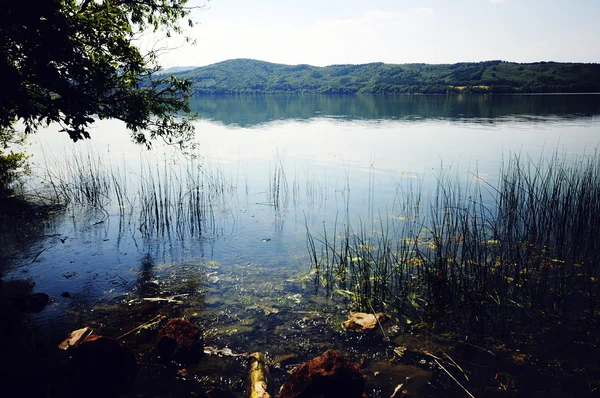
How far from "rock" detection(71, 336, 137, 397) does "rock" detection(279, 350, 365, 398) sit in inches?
80.1

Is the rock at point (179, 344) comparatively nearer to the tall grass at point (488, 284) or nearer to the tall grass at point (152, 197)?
the tall grass at point (488, 284)

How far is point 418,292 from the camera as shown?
6.98 metres

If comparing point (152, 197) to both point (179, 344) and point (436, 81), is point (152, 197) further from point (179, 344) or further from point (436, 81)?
point (436, 81)

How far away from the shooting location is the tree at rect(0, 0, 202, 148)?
20.7ft

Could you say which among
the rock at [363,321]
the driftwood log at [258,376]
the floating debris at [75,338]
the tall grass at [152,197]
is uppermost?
the tall grass at [152,197]

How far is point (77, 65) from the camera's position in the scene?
7547 mm

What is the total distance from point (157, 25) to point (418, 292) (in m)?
11.0

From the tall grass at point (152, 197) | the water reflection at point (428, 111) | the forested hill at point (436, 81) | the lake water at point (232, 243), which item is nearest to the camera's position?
the lake water at point (232, 243)

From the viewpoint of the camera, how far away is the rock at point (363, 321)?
591 centimetres

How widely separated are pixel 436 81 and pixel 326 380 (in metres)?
164

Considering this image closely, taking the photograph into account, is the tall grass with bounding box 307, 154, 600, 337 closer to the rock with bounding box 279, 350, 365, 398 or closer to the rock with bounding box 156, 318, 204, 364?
the rock with bounding box 279, 350, 365, 398

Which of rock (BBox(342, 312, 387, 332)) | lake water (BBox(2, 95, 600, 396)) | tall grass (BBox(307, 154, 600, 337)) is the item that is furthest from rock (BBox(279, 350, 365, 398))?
tall grass (BBox(307, 154, 600, 337))

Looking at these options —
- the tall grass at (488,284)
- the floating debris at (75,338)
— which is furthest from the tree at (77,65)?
the tall grass at (488,284)

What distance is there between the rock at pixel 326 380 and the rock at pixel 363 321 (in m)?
1.71
